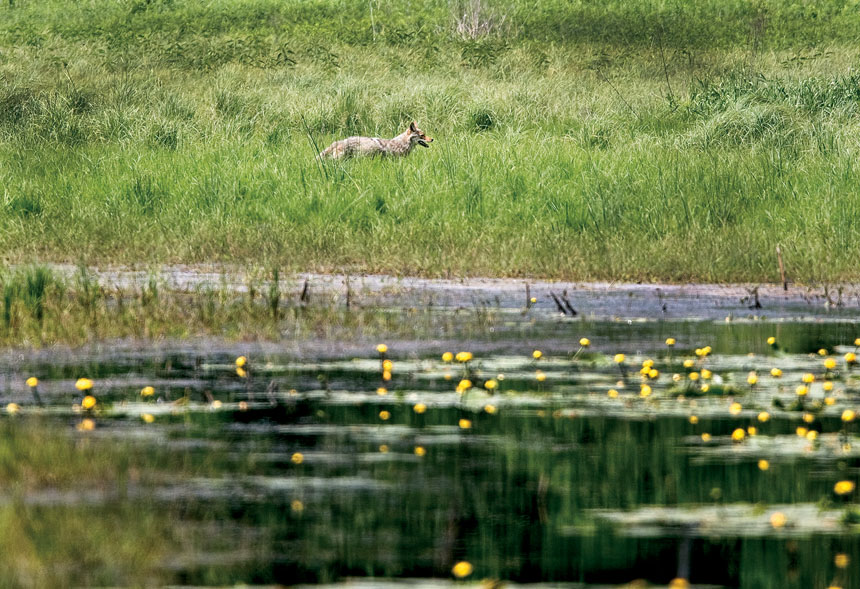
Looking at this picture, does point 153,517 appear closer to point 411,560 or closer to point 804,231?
point 411,560

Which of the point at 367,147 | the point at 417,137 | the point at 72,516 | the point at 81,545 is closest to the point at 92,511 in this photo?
the point at 72,516

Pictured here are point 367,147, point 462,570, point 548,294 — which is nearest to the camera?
point 462,570

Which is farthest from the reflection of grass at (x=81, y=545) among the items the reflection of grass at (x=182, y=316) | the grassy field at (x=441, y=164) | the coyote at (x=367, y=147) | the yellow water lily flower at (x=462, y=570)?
the coyote at (x=367, y=147)

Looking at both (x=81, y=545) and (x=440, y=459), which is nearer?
(x=81, y=545)

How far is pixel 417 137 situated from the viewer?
18.8 m

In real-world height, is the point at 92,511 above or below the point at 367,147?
below

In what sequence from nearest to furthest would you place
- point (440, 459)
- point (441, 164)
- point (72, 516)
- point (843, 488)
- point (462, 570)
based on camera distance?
point (462, 570) → point (72, 516) → point (843, 488) → point (440, 459) → point (441, 164)

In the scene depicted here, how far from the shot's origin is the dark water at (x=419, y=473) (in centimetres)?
493

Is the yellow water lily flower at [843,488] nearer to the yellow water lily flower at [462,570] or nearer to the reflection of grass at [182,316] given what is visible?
the yellow water lily flower at [462,570]

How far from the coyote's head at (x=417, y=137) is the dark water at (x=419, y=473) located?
954 cm

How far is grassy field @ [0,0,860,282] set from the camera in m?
14.0

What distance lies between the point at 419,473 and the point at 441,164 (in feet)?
35.4

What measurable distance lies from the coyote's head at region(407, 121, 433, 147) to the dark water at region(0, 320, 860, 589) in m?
9.54

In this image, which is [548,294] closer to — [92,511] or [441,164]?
[441,164]
